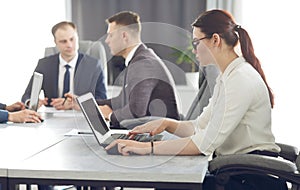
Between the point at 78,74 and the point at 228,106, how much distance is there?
1866 millimetres

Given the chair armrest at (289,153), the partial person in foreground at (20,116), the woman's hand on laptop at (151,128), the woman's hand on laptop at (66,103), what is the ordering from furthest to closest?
the woman's hand on laptop at (66,103), the partial person in foreground at (20,116), the chair armrest at (289,153), the woman's hand on laptop at (151,128)

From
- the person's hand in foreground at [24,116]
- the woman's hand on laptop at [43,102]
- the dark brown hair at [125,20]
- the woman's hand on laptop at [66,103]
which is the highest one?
the dark brown hair at [125,20]

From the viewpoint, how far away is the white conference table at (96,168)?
183 cm

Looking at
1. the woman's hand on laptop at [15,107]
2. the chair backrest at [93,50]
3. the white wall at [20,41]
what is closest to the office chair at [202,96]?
the woman's hand on laptop at [15,107]

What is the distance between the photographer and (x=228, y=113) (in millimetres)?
2117

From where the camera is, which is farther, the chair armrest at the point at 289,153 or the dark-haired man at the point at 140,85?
the dark-haired man at the point at 140,85

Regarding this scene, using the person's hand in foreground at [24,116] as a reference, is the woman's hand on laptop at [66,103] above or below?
below

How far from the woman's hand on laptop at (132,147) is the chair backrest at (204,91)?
2.22 feet

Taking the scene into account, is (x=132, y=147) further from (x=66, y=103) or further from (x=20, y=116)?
(x=66, y=103)

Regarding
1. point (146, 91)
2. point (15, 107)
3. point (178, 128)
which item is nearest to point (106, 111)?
point (146, 91)

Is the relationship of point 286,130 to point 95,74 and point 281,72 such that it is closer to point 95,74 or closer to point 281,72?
point 281,72

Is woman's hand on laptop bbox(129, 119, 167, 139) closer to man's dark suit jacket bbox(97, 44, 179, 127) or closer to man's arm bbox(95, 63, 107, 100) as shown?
man's dark suit jacket bbox(97, 44, 179, 127)

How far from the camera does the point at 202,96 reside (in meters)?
2.86

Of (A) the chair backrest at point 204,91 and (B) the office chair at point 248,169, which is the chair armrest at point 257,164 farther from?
(A) the chair backrest at point 204,91
